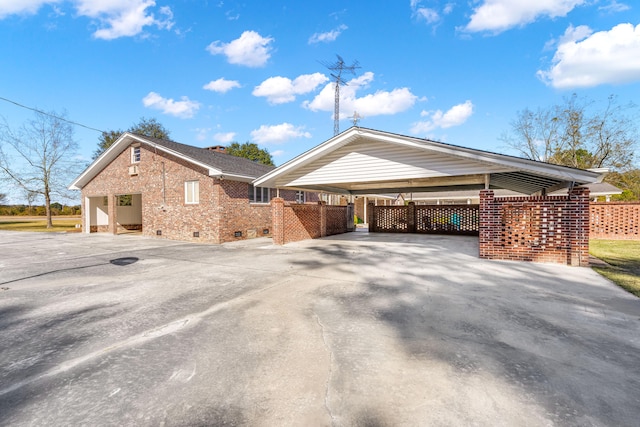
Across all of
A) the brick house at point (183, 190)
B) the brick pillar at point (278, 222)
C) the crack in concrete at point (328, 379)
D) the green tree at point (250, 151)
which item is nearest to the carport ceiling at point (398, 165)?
the brick pillar at point (278, 222)

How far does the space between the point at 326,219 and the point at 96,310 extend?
1215cm

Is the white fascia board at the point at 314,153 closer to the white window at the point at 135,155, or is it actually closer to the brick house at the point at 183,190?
the brick house at the point at 183,190

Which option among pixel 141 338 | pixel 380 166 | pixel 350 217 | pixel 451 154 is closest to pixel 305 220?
pixel 350 217

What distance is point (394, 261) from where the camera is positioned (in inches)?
336

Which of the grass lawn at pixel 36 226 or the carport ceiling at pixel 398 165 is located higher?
the carport ceiling at pixel 398 165

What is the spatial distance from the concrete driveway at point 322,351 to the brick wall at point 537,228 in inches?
64.6

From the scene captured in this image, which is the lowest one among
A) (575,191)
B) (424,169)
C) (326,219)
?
(326,219)

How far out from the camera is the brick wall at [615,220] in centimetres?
1379

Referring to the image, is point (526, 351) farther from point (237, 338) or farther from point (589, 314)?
point (237, 338)

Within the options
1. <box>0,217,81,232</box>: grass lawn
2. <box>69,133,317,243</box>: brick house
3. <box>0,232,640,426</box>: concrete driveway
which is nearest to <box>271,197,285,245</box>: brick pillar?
<box>69,133,317,243</box>: brick house

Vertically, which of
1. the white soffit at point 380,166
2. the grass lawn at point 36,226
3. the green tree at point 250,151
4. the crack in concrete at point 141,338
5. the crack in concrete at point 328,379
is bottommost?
the crack in concrete at point 141,338

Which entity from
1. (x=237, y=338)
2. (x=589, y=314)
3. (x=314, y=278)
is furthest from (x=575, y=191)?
(x=237, y=338)

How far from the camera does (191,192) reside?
1474 centimetres

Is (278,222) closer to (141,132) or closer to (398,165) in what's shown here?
(398,165)
